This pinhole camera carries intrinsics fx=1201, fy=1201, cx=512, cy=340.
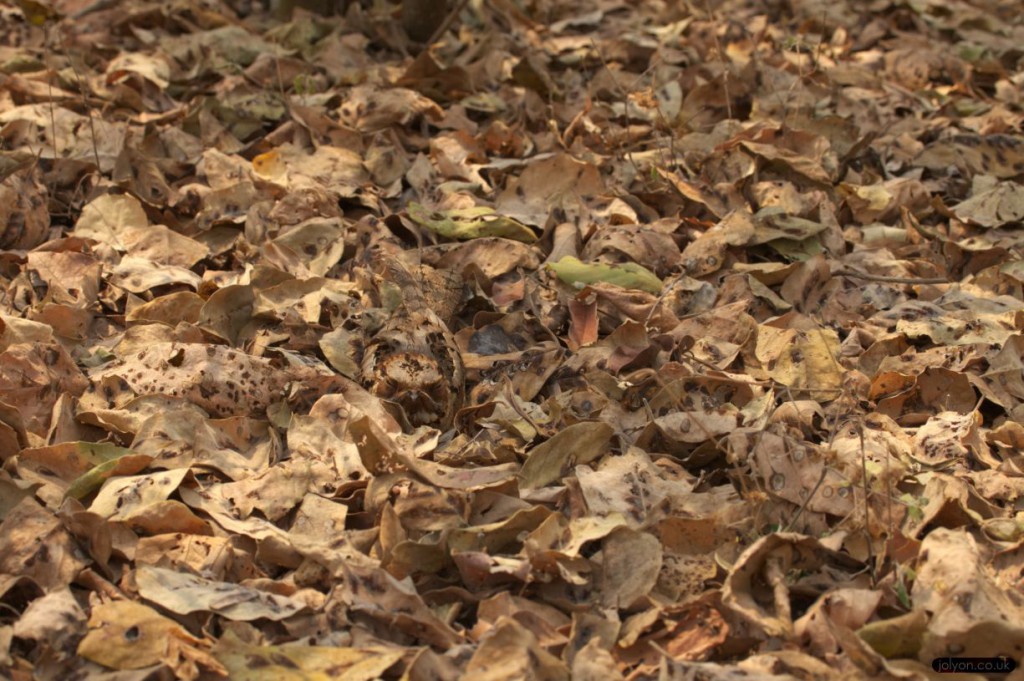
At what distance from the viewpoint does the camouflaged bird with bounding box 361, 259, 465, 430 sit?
211 cm

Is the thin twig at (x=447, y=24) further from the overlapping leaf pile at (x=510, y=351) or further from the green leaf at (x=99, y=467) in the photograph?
the green leaf at (x=99, y=467)

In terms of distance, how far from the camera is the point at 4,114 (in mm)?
2988

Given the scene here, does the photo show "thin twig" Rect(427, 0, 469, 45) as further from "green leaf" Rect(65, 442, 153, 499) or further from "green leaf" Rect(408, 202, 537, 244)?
"green leaf" Rect(65, 442, 153, 499)

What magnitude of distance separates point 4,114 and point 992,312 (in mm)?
2358

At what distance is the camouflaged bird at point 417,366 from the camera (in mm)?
2109

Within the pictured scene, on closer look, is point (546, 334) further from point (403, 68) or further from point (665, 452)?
point (403, 68)

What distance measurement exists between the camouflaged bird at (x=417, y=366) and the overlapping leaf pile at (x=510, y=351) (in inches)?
1.3

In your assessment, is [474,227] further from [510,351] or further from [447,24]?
[447,24]

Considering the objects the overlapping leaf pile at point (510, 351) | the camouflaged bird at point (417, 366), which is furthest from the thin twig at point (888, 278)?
the camouflaged bird at point (417, 366)

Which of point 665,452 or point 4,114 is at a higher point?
point 4,114

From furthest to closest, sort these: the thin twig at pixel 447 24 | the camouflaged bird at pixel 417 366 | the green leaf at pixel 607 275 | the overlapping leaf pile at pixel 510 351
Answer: the thin twig at pixel 447 24 → the green leaf at pixel 607 275 → the camouflaged bird at pixel 417 366 → the overlapping leaf pile at pixel 510 351

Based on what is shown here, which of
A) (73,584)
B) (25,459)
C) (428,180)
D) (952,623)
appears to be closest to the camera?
(952,623)

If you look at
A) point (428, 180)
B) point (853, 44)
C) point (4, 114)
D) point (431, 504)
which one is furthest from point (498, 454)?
point (853, 44)

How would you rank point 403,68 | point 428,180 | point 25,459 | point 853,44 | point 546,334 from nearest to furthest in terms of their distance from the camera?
point 25,459
point 546,334
point 428,180
point 403,68
point 853,44
